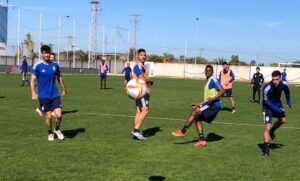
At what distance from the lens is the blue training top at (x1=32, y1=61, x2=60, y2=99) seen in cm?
1025

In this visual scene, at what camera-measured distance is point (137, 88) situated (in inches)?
414

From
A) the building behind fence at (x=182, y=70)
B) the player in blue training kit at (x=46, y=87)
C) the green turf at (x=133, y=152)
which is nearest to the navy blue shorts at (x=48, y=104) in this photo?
the player in blue training kit at (x=46, y=87)

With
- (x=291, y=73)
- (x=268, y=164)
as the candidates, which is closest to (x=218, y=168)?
(x=268, y=164)

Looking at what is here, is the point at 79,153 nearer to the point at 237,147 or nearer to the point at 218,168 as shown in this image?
the point at 218,168

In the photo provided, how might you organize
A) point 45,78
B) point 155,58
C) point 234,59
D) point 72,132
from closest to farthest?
point 45,78 < point 72,132 < point 234,59 < point 155,58

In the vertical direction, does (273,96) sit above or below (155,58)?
below

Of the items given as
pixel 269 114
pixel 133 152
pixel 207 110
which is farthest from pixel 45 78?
pixel 269 114

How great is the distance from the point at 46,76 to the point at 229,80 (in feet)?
34.1

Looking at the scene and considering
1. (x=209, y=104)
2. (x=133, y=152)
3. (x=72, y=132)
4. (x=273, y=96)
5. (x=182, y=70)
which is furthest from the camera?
(x=182, y=70)

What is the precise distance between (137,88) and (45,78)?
2013 mm

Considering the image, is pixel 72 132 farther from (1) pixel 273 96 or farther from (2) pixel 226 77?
(2) pixel 226 77

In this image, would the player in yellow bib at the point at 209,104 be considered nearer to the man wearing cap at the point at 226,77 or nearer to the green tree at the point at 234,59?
the man wearing cap at the point at 226,77

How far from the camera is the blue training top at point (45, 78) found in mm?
Result: 10250

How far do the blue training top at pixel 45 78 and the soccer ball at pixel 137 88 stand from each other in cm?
169
